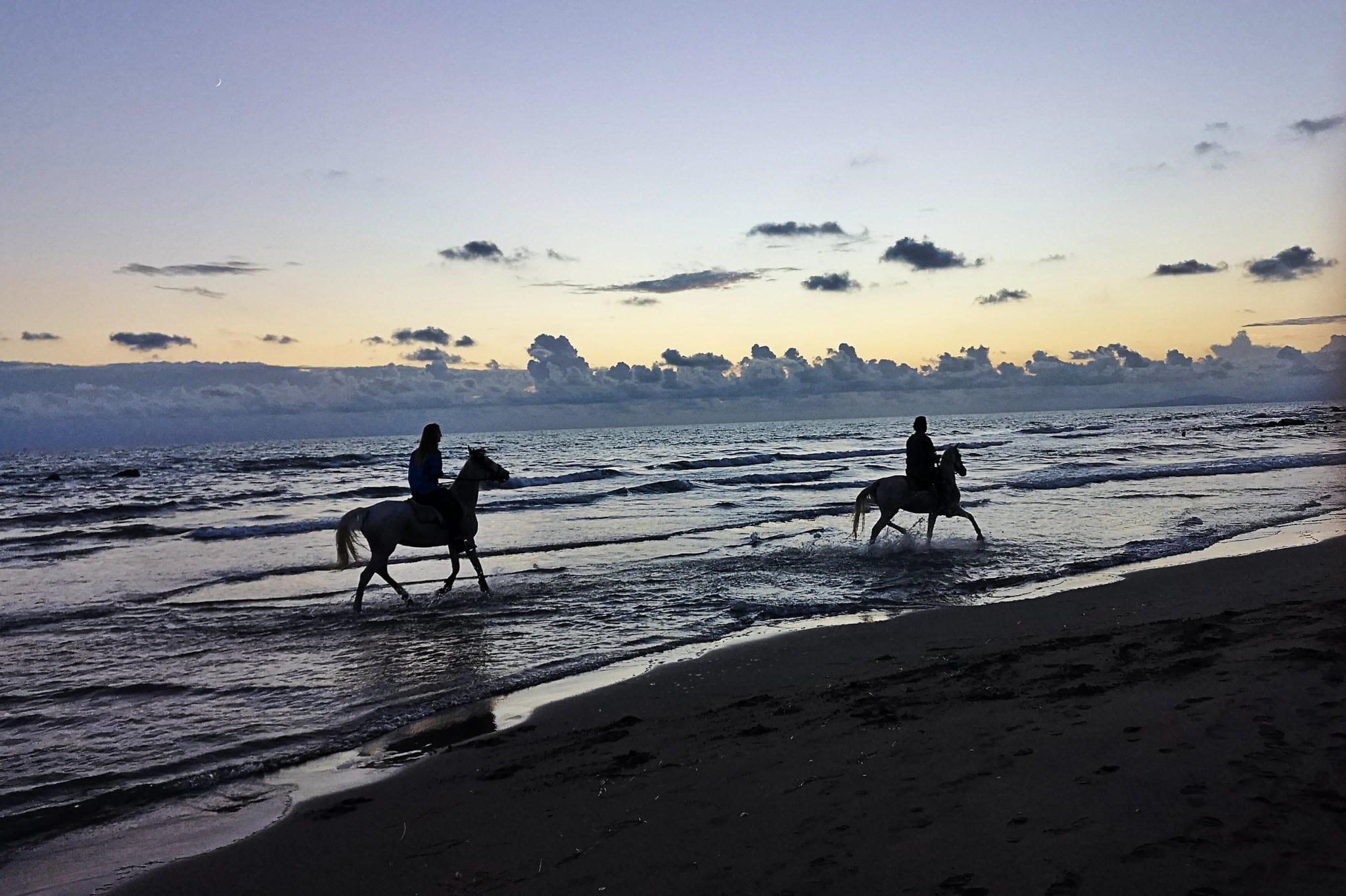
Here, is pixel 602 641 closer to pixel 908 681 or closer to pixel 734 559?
pixel 908 681

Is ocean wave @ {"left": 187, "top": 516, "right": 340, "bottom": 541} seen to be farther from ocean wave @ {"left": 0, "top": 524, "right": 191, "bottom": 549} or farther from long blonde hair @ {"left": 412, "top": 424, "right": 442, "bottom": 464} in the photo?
long blonde hair @ {"left": 412, "top": 424, "right": 442, "bottom": 464}

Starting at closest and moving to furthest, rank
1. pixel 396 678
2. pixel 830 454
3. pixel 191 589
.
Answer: pixel 396 678 < pixel 191 589 < pixel 830 454

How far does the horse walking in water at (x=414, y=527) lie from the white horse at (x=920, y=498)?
7873mm

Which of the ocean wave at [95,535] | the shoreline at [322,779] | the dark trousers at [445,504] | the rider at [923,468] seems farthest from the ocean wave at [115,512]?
the rider at [923,468]

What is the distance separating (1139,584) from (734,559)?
22.8ft

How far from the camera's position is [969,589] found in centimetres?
1174

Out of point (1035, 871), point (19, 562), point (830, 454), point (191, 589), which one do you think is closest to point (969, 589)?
point (1035, 871)

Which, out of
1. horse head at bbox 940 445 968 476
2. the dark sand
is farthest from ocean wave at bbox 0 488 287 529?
the dark sand

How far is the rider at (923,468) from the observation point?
52.7ft

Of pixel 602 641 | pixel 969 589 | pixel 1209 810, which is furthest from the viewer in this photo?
pixel 969 589

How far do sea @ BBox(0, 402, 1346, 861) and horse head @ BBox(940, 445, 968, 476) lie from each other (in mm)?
1470

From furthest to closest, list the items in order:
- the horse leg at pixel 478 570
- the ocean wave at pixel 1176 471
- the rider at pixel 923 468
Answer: the ocean wave at pixel 1176 471 < the rider at pixel 923 468 < the horse leg at pixel 478 570

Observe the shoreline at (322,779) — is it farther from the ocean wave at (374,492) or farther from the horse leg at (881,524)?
the ocean wave at (374,492)

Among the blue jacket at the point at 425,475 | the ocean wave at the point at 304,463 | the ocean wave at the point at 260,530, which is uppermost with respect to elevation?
the blue jacket at the point at 425,475
